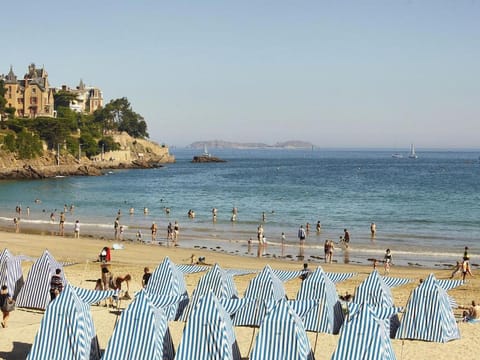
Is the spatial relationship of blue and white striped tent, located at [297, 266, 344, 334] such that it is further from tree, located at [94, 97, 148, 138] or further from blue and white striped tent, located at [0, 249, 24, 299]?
tree, located at [94, 97, 148, 138]

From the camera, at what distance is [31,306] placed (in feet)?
62.0

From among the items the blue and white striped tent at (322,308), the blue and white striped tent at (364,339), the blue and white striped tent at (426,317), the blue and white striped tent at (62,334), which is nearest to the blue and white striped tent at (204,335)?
the blue and white striped tent at (62,334)

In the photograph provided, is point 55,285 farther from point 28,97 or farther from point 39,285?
point 28,97

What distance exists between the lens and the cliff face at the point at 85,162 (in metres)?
96.3

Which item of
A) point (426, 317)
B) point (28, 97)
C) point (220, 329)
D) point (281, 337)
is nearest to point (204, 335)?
point (220, 329)

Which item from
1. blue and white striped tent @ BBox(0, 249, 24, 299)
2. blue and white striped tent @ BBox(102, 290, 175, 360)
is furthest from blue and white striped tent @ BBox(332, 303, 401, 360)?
blue and white striped tent @ BBox(0, 249, 24, 299)

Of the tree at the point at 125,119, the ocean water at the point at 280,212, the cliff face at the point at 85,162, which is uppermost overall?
the tree at the point at 125,119

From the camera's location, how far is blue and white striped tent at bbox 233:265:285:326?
17.0 m

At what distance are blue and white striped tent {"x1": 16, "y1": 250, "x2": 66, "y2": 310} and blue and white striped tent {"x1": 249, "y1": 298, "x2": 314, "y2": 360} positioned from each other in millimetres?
8266

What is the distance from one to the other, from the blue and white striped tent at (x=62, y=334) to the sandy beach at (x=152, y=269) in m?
2.28

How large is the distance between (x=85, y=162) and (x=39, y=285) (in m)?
104

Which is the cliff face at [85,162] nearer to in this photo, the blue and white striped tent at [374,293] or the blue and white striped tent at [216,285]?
the blue and white striped tent at [216,285]

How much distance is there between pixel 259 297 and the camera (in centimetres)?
1766

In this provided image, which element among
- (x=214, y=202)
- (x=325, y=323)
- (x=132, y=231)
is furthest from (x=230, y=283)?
(x=214, y=202)
